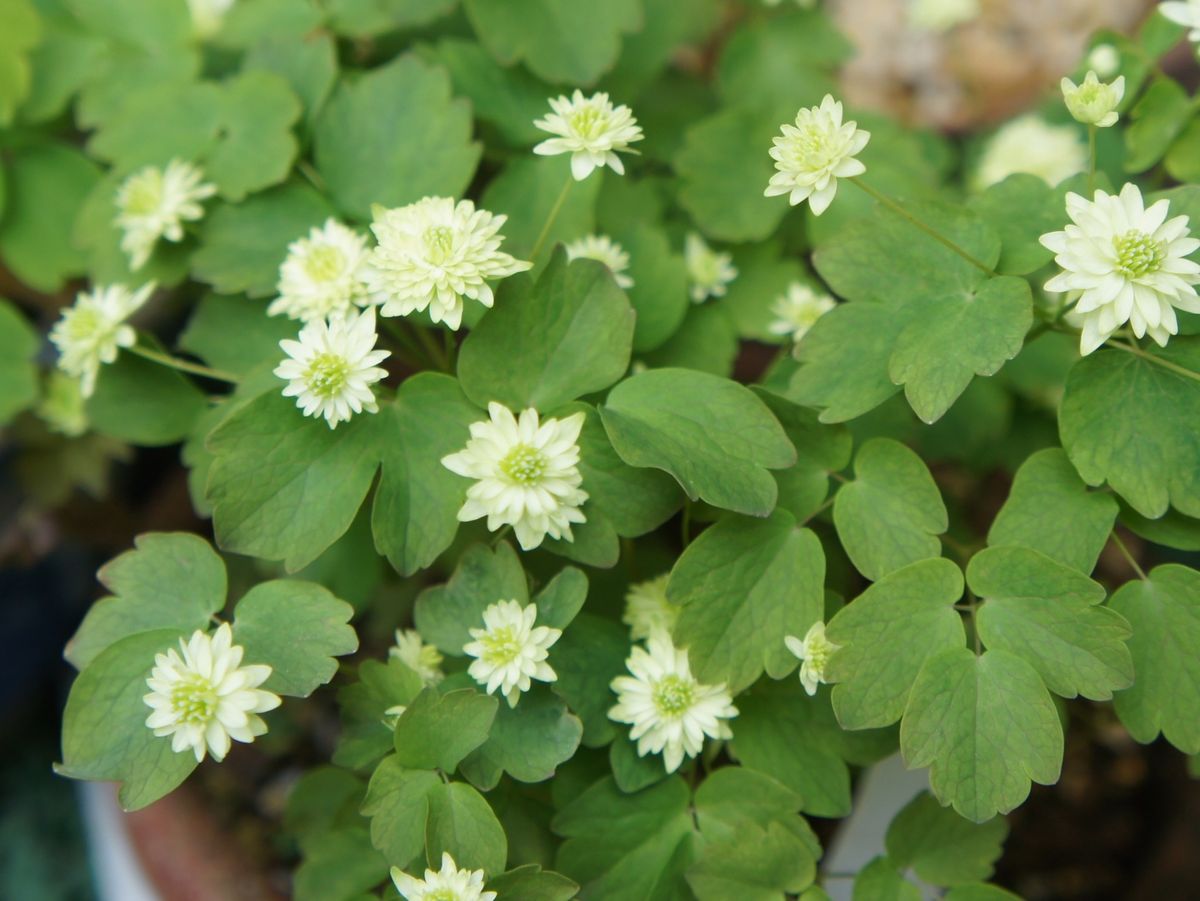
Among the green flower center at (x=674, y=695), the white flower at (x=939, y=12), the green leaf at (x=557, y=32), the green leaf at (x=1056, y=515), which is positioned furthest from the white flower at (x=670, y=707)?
the white flower at (x=939, y=12)

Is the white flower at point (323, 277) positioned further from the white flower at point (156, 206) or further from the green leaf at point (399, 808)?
the green leaf at point (399, 808)

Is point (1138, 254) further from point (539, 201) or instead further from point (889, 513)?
point (539, 201)

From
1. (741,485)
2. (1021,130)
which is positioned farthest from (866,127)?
(741,485)

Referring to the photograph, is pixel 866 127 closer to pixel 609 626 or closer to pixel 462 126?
pixel 462 126

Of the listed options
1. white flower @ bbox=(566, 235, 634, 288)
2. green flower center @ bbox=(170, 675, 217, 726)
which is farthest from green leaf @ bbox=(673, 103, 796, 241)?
green flower center @ bbox=(170, 675, 217, 726)

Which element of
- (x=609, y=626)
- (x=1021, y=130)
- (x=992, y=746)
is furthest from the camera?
(x=1021, y=130)

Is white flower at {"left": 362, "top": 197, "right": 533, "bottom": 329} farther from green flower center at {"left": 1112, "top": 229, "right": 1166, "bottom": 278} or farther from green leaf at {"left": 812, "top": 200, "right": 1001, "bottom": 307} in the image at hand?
green flower center at {"left": 1112, "top": 229, "right": 1166, "bottom": 278}

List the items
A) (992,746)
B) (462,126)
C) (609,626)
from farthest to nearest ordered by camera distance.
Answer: (462,126) < (609,626) < (992,746)
